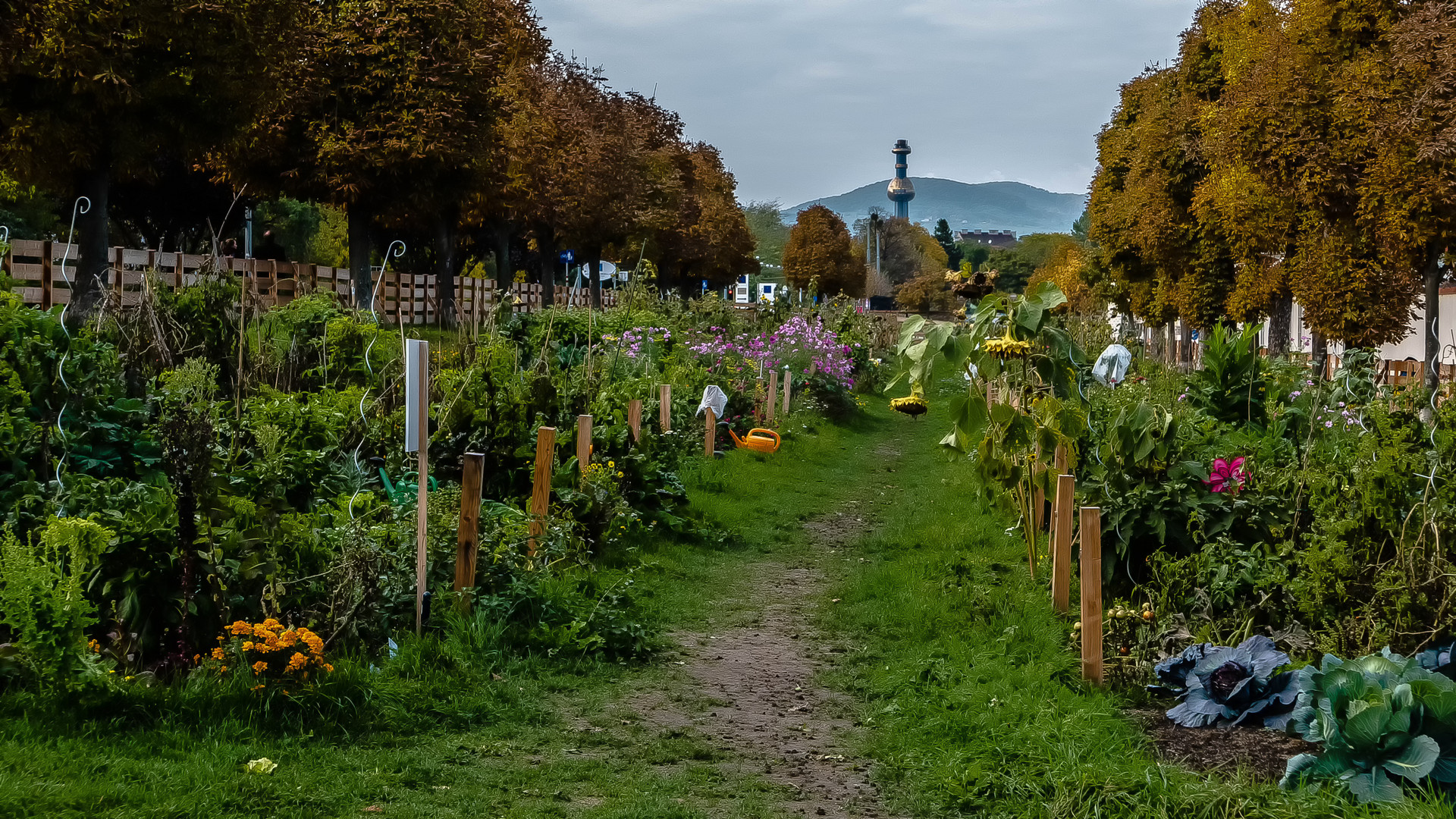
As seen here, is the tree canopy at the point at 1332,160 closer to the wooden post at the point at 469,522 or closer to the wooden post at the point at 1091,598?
the wooden post at the point at 1091,598

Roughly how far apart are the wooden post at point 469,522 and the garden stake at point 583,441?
2.31m

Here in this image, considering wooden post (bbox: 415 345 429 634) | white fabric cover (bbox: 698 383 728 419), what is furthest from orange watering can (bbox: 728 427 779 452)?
wooden post (bbox: 415 345 429 634)

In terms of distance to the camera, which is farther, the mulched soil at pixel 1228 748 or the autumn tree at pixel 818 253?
the autumn tree at pixel 818 253

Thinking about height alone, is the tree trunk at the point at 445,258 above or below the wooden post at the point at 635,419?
above

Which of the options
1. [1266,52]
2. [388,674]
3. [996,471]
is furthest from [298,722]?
[1266,52]

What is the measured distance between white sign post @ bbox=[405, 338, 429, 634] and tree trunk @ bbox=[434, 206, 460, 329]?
18861 mm

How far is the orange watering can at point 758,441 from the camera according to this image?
15734 mm

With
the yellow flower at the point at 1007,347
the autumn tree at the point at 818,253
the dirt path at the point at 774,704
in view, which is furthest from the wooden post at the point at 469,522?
the autumn tree at the point at 818,253

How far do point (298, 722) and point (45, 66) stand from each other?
1205 centimetres

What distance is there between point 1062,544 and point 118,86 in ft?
40.2

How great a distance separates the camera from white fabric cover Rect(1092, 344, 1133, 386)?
53.1 ft

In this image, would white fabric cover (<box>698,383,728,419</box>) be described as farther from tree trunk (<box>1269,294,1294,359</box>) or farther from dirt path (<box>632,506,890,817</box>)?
tree trunk (<box>1269,294,1294,359</box>)

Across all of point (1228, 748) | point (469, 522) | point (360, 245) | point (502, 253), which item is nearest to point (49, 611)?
point (469, 522)

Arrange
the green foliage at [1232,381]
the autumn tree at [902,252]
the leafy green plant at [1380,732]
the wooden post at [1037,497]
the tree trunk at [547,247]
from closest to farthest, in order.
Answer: the leafy green plant at [1380,732] → the wooden post at [1037,497] → the green foliage at [1232,381] → the tree trunk at [547,247] → the autumn tree at [902,252]
